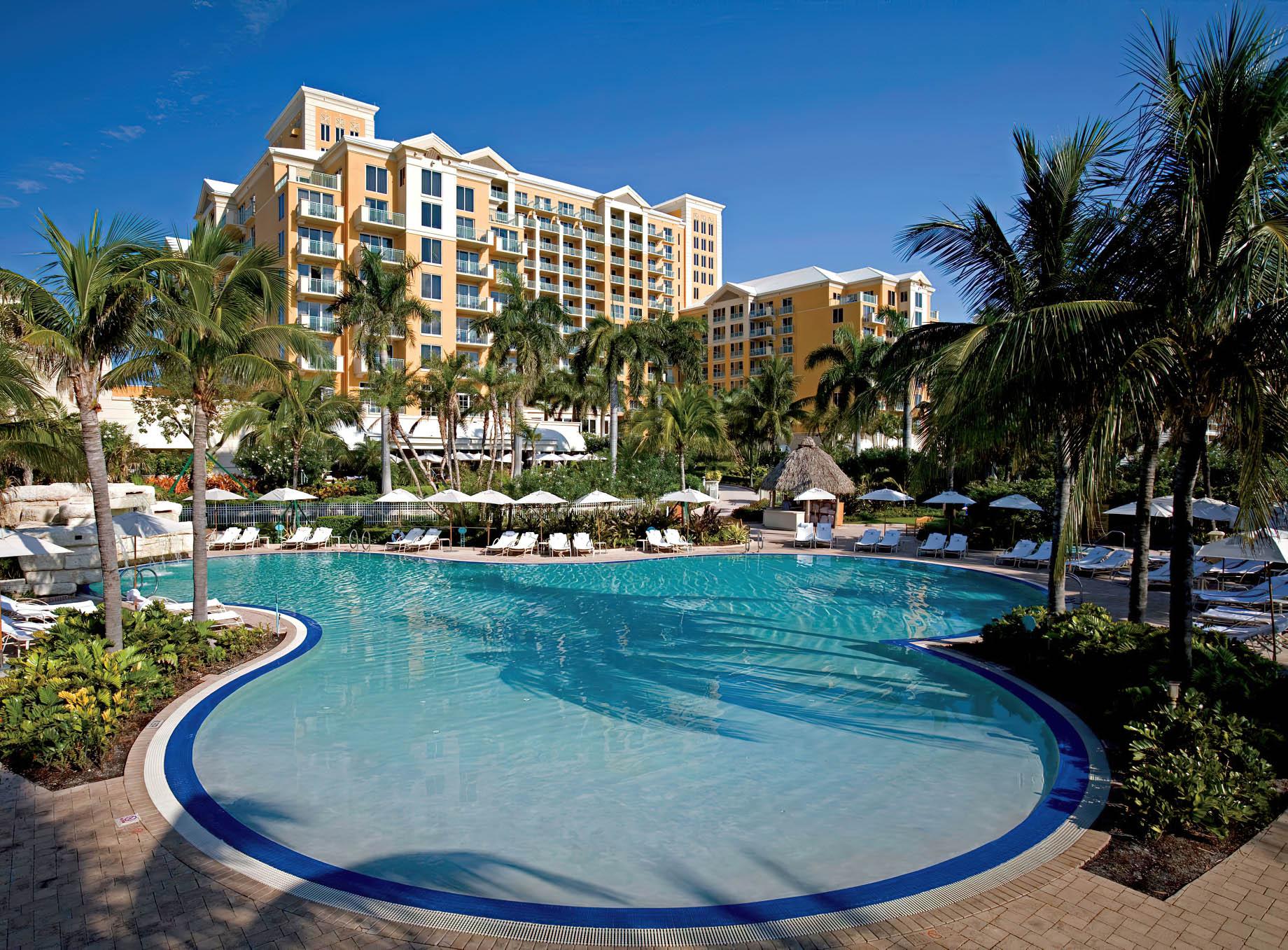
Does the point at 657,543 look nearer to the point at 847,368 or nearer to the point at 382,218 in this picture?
the point at 847,368

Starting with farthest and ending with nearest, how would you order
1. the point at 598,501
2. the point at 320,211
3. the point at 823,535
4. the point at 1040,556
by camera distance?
the point at 320,211 → the point at 823,535 → the point at 598,501 → the point at 1040,556

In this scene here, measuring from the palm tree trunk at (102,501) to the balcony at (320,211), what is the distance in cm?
3766

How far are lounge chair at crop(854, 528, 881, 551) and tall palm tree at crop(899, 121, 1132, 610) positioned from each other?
11932 mm

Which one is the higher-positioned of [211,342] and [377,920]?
[211,342]

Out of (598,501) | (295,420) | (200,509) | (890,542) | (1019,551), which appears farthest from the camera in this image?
(295,420)

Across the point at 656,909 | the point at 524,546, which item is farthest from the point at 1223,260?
the point at 524,546

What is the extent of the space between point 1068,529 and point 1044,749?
2.28 meters

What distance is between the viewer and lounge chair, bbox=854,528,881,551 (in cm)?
2286

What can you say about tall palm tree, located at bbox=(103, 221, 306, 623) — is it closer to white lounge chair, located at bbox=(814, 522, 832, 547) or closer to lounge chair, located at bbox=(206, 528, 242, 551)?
lounge chair, located at bbox=(206, 528, 242, 551)

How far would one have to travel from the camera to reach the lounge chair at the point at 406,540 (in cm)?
2317

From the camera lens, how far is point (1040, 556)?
63.8ft

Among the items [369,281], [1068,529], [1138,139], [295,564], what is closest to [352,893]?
[1068,529]

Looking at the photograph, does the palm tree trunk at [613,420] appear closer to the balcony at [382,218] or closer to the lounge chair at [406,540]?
the lounge chair at [406,540]

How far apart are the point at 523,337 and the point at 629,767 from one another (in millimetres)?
26447
